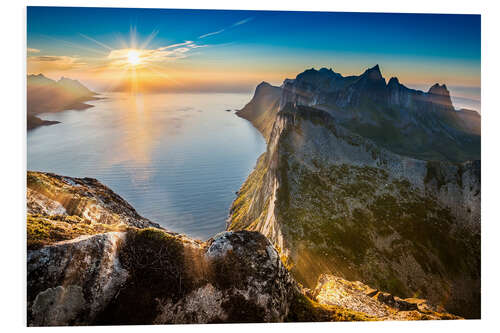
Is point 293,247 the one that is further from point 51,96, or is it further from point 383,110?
point 383,110


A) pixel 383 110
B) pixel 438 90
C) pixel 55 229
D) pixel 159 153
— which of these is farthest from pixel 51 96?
pixel 383 110

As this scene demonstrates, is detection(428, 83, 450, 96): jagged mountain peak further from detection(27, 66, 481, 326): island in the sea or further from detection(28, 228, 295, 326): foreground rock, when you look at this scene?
detection(28, 228, 295, 326): foreground rock

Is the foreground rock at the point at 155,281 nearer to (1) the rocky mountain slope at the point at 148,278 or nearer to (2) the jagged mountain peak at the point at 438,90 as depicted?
(1) the rocky mountain slope at the point at 148,278

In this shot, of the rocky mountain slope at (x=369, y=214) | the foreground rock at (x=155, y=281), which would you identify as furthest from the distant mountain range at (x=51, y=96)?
the rocky mountain slope at (x=369, y=214)

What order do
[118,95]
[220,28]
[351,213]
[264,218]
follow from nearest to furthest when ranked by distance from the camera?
[220,28] → [118,95] → [351,213] → [264,218]

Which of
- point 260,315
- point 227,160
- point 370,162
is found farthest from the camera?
point 227,160

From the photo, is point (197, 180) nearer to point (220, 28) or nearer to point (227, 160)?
point (227, 160)

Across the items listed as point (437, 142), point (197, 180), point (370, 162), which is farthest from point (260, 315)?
point (437, 142)
